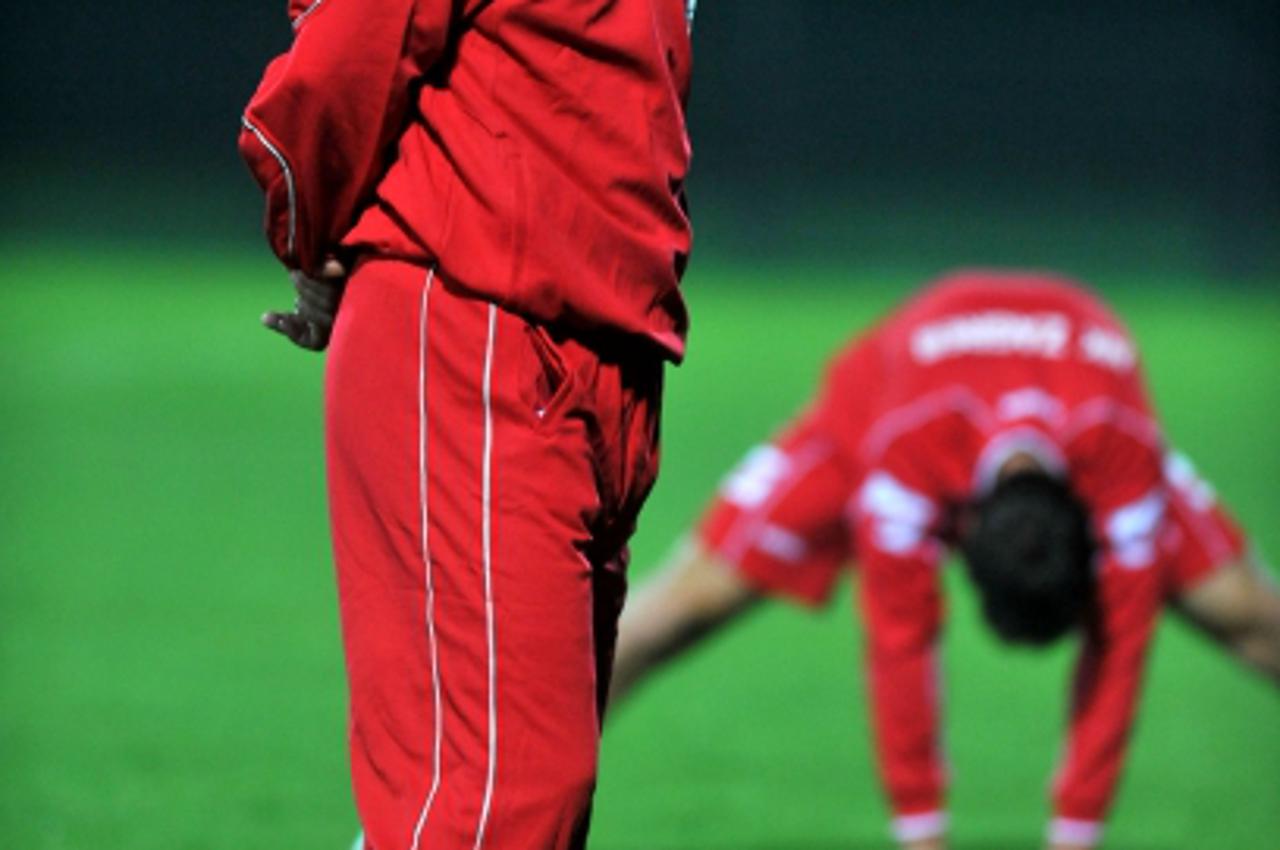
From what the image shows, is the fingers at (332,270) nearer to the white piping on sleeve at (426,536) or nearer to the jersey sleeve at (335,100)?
the jersey sleeve at (335,100)

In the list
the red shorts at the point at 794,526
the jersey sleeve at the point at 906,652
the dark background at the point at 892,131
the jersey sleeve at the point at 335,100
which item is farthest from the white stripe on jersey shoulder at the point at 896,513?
the dark background at the point at 892,131

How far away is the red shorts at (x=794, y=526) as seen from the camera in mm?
5277

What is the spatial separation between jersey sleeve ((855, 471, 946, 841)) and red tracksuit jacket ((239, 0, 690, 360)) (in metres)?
1.99

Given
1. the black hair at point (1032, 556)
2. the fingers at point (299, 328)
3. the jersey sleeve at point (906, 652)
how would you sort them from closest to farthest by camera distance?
the fingers at point (299, 328), the black hair at point (1032, 556), the jersey sleeve at point (906, 652)

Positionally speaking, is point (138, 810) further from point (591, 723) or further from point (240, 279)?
point (240, 279)

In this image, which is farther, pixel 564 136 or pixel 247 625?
pixel 247 625

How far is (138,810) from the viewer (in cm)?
508

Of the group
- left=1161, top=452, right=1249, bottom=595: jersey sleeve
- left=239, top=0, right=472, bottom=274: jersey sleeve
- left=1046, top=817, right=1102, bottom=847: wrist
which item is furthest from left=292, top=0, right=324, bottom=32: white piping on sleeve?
left=1161, top=452, right=1249, bottom=595: jersey sleeve

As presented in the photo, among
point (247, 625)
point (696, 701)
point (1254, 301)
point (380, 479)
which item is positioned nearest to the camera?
point (380, 479)

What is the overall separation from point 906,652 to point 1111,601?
44 cm

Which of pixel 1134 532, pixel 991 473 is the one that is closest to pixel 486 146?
pixel 991 473

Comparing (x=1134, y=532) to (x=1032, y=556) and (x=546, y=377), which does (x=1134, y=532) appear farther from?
(x=546, y=377)

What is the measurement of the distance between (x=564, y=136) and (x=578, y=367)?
0.28 metres

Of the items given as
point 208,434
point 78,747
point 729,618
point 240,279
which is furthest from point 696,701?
point 240,279
